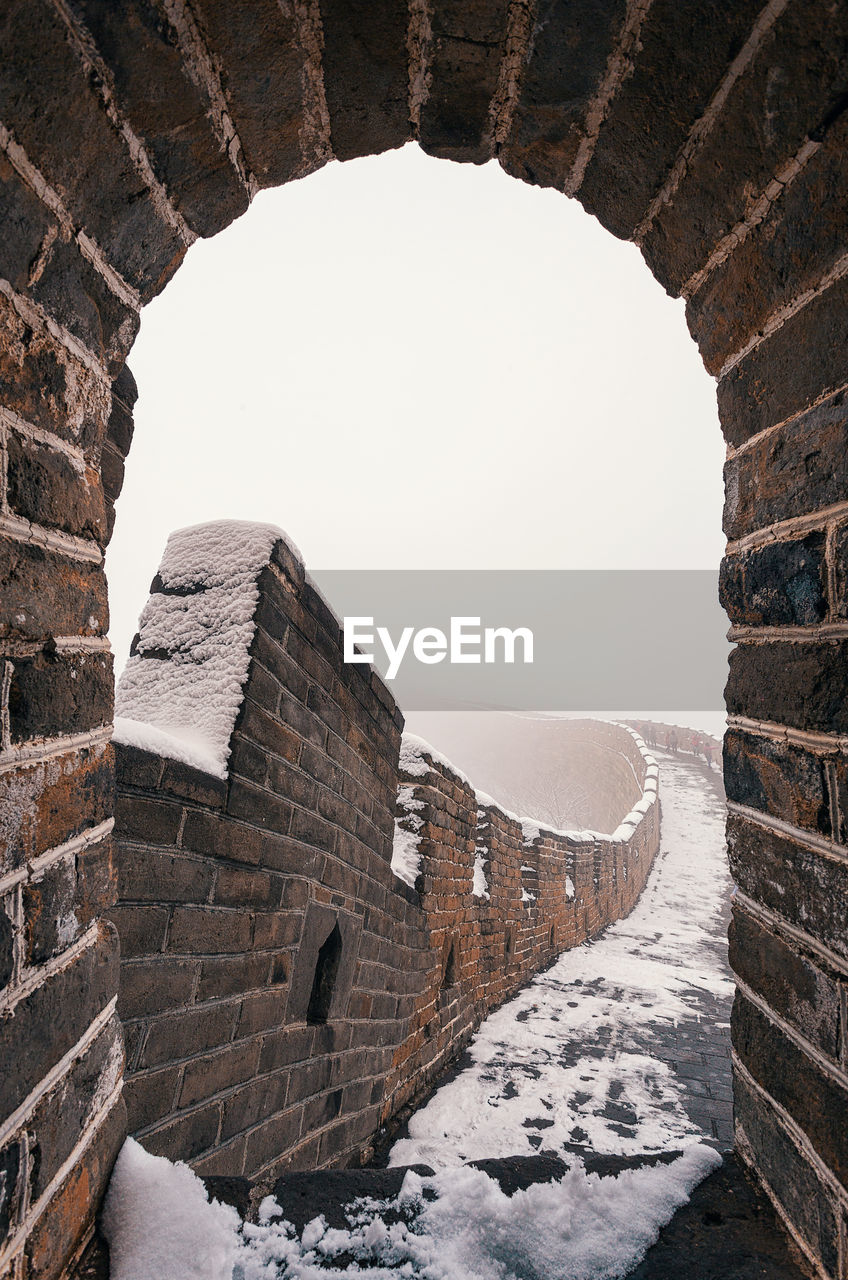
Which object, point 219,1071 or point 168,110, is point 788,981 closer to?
point 219,1071

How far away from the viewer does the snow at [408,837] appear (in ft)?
13.1

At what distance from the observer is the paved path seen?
11.1 ft

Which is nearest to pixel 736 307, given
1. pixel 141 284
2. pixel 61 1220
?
pixel 141 284

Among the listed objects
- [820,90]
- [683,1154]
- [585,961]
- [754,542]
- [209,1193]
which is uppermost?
[820,90]

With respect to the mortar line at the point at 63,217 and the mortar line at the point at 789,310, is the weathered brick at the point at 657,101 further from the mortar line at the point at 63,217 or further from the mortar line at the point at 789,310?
the mortar line at the point at 63,217

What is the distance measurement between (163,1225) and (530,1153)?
8.86 ft

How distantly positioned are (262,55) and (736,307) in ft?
3.14

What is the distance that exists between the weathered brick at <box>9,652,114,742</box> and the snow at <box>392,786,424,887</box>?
3.06m

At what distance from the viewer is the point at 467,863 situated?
509cm

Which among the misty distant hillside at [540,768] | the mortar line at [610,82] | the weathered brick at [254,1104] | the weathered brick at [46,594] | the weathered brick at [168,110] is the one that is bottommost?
the misty distant hillside at [540,768]

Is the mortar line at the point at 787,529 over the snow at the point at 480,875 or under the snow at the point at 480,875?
over

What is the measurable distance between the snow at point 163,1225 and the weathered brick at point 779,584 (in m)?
1.47

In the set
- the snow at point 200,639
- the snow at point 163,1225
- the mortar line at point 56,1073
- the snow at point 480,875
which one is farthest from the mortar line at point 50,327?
the snow at point 480,875

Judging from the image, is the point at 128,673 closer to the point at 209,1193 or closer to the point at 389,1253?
the point at 209,1193
